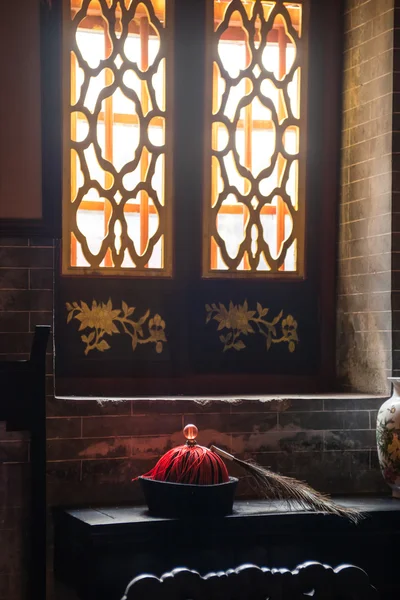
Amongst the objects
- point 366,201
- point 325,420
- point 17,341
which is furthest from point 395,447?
point 17,341

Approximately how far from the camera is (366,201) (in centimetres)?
480

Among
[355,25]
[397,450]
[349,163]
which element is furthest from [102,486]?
[355,25]

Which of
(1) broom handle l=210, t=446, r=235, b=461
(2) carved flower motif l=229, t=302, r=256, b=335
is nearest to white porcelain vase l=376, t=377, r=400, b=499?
(1) broom handle l=210, t=446, r=235, b=461

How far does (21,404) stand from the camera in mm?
Result: 3838

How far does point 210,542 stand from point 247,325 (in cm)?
126

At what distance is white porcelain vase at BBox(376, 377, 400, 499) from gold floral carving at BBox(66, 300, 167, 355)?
104 centimetres

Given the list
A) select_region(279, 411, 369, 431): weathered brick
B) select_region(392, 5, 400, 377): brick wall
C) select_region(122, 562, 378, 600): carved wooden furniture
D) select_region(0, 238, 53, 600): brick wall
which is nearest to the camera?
select_region(122, 562, 378, 600): carved wooden furniture

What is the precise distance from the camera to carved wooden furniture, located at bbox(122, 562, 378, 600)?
219 centimetres

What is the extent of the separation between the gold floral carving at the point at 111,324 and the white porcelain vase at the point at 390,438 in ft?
3.42

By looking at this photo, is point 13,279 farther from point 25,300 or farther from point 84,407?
point 84,407

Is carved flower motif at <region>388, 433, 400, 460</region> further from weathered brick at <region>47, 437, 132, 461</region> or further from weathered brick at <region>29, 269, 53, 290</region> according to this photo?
weathered brick at <region>29, 269, 53, 290</region>

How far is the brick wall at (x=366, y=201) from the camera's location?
4637 millimetres

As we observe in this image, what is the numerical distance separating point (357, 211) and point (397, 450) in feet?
3.93

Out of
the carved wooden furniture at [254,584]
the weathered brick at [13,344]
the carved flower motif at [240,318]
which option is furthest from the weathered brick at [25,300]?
the carved wooden furniture at [254,584]
